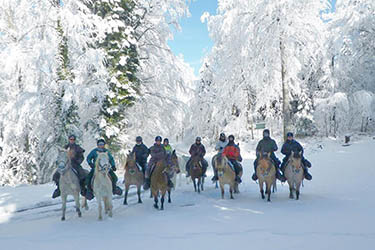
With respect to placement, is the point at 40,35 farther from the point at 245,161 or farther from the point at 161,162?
the point at 245,161

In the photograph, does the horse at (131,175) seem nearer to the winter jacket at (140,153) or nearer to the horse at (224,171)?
the winter jacket at (140,153)

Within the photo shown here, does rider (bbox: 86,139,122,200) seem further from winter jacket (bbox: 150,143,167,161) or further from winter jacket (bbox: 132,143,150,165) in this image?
winter jacket (bbox: 132,143,150,165)

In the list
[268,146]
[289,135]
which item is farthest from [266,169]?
[289,135]

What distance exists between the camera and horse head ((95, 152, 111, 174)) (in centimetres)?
716

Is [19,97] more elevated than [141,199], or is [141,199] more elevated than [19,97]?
[19,97]

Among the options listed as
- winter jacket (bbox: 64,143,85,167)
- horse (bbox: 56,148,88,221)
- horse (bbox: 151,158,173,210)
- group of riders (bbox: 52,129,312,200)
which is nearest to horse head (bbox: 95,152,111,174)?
group of riders (bbox: 52,129,312,200)

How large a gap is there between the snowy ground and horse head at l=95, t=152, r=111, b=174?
1.33 meters

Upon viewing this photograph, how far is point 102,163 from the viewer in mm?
7160

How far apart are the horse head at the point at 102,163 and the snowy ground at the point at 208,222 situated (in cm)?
133

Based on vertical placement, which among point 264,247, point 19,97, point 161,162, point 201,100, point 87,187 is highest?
point 201,100

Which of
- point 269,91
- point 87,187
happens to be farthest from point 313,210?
point 269,91

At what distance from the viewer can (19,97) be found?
42.6 feet

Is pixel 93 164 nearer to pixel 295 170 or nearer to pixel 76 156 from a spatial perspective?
pixel 76 156

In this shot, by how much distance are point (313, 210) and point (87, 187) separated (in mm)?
6173
